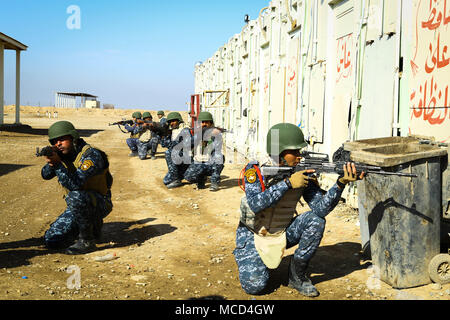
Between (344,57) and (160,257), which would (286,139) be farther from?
(344,57)

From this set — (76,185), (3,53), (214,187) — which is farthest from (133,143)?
(3,53)

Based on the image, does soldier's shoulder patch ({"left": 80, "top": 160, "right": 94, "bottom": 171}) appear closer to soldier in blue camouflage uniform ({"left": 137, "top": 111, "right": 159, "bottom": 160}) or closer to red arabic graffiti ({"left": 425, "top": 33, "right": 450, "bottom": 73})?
red arabic graffiti ({"left": 425, "top": 33, "right": 450, "bottom": 73})

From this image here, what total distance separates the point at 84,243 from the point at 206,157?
436 centimetres

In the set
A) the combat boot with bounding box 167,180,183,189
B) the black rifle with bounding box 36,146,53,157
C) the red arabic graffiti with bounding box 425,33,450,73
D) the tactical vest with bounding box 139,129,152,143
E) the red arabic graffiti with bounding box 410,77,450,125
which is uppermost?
the red arabic graffiti with bounding box 425,33,450,73

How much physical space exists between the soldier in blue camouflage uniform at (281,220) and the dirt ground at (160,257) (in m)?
0.19

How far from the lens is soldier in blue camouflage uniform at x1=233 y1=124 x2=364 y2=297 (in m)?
3.54

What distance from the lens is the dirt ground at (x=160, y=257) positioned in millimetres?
3672

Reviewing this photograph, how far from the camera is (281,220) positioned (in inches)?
150

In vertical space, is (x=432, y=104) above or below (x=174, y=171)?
above

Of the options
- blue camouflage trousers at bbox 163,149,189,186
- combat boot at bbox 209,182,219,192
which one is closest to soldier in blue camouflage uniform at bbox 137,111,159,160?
blue camouflage trousers at bbox 163,149,189,186

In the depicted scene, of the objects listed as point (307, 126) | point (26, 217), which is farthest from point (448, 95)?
point (26, 217)

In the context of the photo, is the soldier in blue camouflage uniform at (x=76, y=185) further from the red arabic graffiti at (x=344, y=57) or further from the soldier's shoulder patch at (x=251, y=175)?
the red arabic graffiti at (x=344, y=57)

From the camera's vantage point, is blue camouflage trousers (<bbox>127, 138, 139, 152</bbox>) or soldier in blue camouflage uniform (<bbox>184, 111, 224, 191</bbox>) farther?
blue camouflage trousers (<bbox>127, 138, 139, 152</bbox>)
